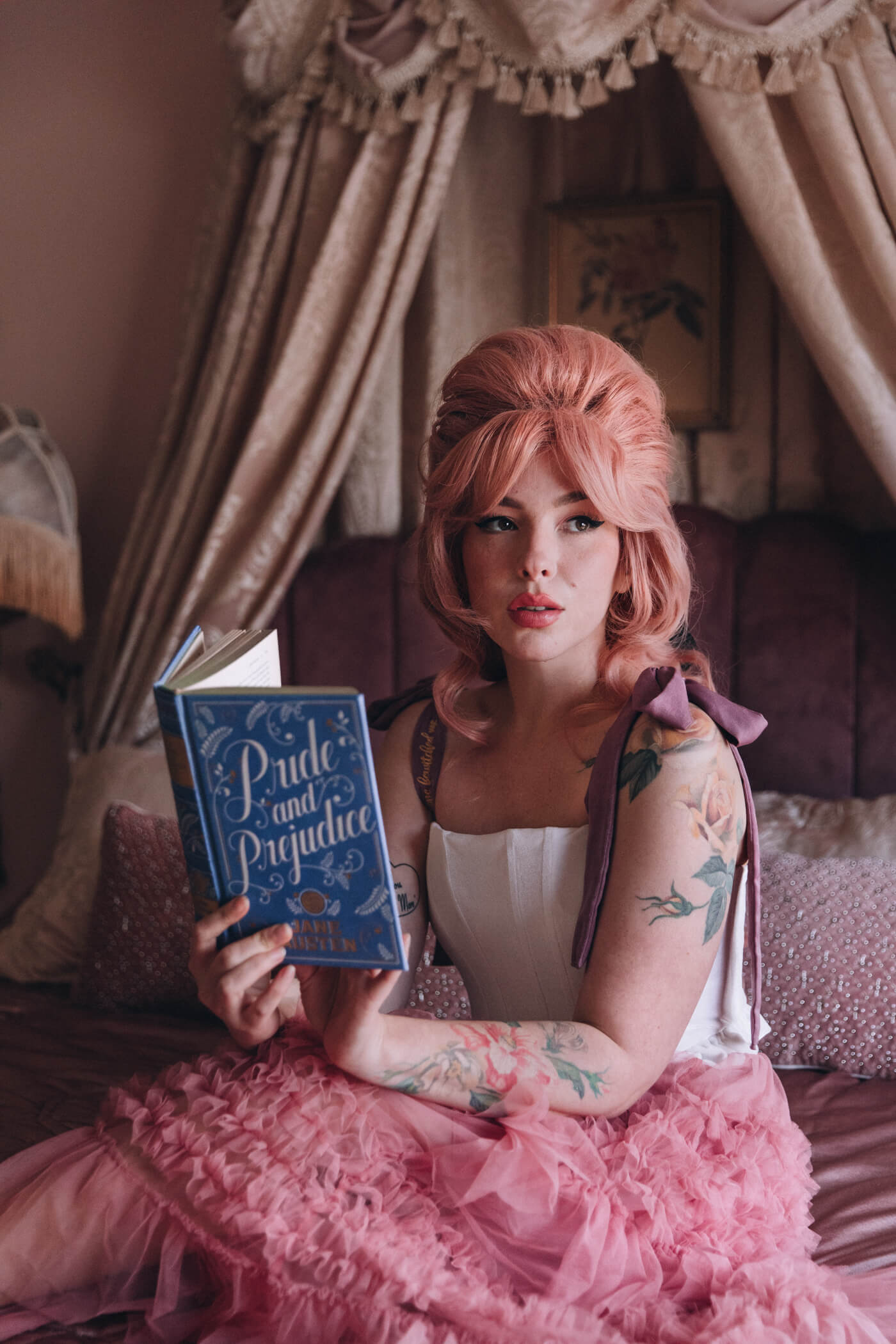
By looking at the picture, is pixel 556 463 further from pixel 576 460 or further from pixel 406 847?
pixel 406 847

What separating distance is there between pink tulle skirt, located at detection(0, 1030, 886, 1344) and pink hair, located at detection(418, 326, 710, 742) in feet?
1.59

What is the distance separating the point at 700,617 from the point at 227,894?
135 centimetres

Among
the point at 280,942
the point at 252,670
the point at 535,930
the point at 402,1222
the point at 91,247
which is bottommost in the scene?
the point at 402,1222

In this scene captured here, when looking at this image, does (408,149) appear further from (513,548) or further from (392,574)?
(513,548)

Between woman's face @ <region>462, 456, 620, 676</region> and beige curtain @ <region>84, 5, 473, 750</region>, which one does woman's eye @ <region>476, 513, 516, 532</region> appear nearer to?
woman's face @ <region>462, 456, 620, 676</region>

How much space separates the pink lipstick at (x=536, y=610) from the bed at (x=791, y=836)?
54cm

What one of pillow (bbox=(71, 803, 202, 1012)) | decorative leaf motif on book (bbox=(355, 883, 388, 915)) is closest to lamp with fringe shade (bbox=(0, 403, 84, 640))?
pillow (bbox=(71, 803, 202, 1012))

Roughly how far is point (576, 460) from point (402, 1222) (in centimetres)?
73

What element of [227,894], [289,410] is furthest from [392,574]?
[227,894]

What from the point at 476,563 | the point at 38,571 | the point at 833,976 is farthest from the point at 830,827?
the point at 38,571

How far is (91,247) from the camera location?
8.98 feet

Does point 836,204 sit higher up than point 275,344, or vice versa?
point 836,204

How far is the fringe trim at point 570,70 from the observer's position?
5.78 feet

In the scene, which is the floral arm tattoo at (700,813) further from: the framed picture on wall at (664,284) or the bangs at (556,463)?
the framed picture on wall at (664,284)
